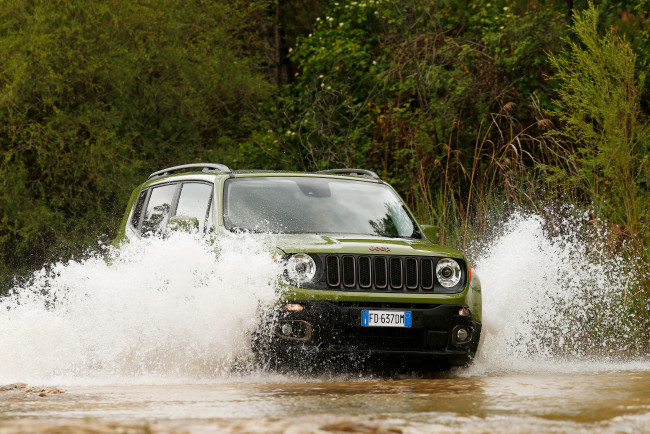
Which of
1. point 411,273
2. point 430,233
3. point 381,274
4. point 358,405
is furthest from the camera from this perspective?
point 430,233

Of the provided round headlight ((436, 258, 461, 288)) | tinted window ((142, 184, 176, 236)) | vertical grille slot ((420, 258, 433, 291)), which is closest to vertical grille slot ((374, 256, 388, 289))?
vertical grille slot ((420, 258, 433, 291))

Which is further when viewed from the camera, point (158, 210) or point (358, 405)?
point (158, 210)

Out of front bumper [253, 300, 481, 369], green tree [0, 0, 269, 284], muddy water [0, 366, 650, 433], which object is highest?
green tree [0, 0, 269, 284]

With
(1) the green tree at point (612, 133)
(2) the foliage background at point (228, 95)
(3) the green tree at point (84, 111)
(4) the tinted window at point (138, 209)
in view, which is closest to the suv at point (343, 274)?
(4) the tinted window at point (138, 209)

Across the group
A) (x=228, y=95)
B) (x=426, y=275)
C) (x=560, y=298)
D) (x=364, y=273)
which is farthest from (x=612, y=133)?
(x=228, y=95)

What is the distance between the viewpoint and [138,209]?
35.8 feet

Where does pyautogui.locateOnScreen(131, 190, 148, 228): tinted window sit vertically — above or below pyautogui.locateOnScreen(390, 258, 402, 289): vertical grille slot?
above

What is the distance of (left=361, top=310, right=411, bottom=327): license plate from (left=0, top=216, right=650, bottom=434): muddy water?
440mm

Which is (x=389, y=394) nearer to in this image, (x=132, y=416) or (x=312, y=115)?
(x=132, y=416)

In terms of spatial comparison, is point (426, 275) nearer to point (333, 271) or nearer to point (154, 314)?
point (333, 271)

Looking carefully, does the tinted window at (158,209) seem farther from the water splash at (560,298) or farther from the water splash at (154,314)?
the water splash at (560,298)

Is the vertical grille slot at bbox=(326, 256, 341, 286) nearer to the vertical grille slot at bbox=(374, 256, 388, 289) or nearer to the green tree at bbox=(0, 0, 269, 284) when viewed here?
the vertical grille slot at bbox=(374, 256, 388, 289)

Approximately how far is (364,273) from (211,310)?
46.7 inches

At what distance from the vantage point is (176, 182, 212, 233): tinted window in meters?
9.28
